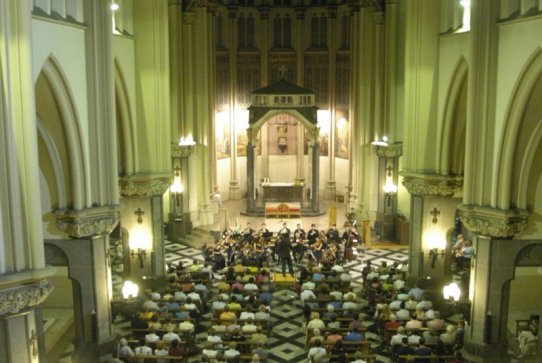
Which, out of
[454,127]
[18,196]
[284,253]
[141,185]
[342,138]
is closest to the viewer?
[18,196]

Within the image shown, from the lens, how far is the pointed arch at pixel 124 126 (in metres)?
21.6

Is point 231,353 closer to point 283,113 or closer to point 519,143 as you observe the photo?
point 519,143

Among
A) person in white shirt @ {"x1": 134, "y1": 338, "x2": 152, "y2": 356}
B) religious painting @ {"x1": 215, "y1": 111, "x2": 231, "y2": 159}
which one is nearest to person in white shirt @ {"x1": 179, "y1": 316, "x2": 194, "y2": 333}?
person in white shirt @ {"x1": 134, "y1": 338, "x2": 152, "y2": 356}

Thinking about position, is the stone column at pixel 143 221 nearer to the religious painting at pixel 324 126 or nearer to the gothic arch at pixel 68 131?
the gothic arch at pixel 68 131

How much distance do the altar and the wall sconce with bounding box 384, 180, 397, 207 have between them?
663 cm

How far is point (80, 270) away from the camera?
707 inches

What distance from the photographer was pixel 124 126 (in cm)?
2234

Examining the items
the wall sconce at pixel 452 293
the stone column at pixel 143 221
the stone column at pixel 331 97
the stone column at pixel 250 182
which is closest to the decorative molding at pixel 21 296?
the stone column at pixel 143 221

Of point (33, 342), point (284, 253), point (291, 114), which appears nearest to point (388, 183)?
point (291, 114)

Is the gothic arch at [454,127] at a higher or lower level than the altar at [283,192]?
higher

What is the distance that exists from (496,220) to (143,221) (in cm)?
1261

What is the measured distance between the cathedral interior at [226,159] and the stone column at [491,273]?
0.18 feet

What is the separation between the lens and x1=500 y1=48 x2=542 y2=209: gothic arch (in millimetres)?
16344

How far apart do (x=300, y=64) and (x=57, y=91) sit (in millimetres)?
26937
